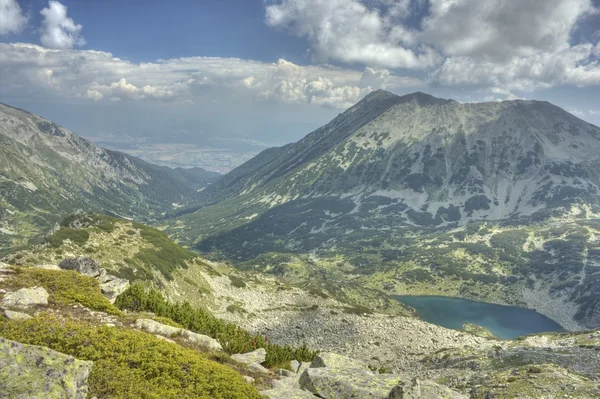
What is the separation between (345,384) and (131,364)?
37.4 ft

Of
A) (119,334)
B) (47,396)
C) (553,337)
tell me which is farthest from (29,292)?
(553,337)

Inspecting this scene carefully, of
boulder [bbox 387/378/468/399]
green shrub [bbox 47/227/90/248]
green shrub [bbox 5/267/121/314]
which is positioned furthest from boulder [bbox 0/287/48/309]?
green shrub [bbox 47/227/90/248]

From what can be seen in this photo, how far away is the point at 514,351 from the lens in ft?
176

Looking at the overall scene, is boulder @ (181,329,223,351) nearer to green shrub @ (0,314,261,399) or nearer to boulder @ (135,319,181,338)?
boulder @ (135,319,181,338)

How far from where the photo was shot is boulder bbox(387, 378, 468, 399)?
19172 millimetres

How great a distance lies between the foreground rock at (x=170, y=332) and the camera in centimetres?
2252

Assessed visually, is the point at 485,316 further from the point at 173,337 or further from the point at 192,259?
the point at 173,337

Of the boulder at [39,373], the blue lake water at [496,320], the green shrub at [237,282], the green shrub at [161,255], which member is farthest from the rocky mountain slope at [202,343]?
the blue lake water at [496,320]

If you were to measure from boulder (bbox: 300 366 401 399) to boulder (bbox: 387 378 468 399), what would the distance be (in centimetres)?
57

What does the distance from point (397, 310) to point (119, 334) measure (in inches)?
6039

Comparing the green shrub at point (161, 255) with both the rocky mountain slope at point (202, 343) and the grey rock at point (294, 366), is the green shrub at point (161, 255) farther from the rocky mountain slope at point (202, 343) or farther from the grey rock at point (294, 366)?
the grey rock at point (294, 366)

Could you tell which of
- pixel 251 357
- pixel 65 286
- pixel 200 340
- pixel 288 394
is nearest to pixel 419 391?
pixel 288 394

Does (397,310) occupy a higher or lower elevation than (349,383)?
lower

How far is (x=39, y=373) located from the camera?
42.3ft
